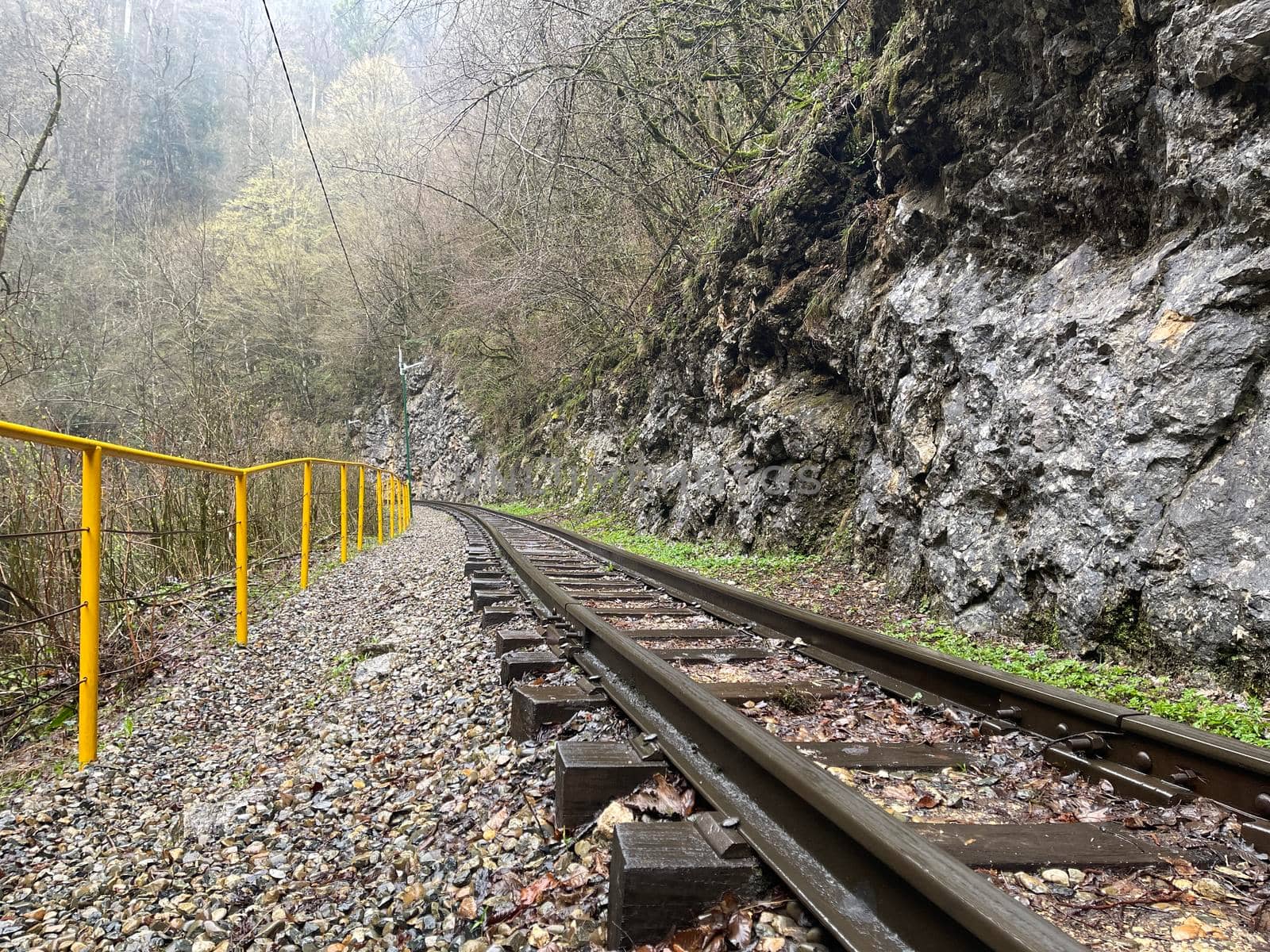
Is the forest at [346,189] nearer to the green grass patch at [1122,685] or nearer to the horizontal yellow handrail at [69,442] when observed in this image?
the horizontal yellow handrail at [69,442]

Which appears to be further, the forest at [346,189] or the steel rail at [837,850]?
the forest at [346,189]

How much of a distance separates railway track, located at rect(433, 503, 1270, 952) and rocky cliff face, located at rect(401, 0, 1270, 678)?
1274 mm

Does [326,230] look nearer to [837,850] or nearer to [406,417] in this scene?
[406,417]

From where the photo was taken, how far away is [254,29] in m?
49.7

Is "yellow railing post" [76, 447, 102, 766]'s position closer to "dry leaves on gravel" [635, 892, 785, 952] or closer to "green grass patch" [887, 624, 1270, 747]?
"dry leaves on gravel" [635, 892, 785, 952]

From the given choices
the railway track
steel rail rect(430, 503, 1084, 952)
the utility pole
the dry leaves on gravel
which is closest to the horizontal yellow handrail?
the railway track

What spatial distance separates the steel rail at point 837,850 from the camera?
1251mm

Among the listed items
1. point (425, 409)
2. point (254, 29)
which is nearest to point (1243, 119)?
point (425, 409)

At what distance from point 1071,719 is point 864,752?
0.80 metres

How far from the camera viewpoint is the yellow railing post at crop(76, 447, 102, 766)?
3.15 m

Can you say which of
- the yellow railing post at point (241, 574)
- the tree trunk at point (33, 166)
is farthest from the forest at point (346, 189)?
the yellow railing post at point (241, 574)

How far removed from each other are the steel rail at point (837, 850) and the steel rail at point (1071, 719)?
3.61 feet

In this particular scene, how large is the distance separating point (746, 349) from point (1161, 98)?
5.61 m

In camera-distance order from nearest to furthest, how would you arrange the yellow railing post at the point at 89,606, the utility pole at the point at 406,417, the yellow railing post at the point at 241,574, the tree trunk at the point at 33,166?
the yellow railing post at the point at 89,606, the yellow railing post at the point at 241,574, the tree trunk at the point at 33,166, the utility pole at the point at 406,417
